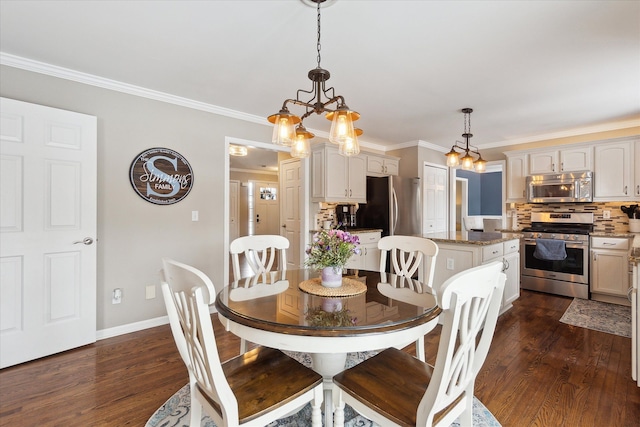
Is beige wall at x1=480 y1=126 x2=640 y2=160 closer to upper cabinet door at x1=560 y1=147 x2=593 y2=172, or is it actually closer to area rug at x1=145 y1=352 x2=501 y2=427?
upper cabinet door at x1=560 y1=147 x2=593 y2=172

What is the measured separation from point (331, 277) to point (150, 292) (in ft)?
7.44

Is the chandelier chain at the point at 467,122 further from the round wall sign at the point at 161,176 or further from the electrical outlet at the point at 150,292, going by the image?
the electrical outlet at the point at 150,292

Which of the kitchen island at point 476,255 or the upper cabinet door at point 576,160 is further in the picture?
the upper cabinet door at point 576,160

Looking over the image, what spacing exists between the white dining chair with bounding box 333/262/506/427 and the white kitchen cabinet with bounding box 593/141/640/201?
426 centimetres

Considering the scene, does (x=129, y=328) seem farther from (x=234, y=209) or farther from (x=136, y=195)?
(x=234, y=209)

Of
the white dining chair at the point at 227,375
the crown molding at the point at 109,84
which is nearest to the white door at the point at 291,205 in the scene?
the crown molding at the point at 109,84

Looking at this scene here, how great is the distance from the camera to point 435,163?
18.3ft

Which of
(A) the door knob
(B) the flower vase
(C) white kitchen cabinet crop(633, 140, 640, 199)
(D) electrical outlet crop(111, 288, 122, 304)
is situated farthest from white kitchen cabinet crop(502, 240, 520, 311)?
(A) the door knob

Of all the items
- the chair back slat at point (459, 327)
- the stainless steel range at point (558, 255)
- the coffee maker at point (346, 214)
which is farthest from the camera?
the coffee maker at point (346, 214)

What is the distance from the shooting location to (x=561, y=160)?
4.43m

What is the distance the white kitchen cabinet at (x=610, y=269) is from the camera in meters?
3.80

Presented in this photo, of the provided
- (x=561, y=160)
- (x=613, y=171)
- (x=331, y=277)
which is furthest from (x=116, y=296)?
(x=613, y=171)

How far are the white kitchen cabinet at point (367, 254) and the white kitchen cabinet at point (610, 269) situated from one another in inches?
110

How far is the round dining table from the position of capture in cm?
121
